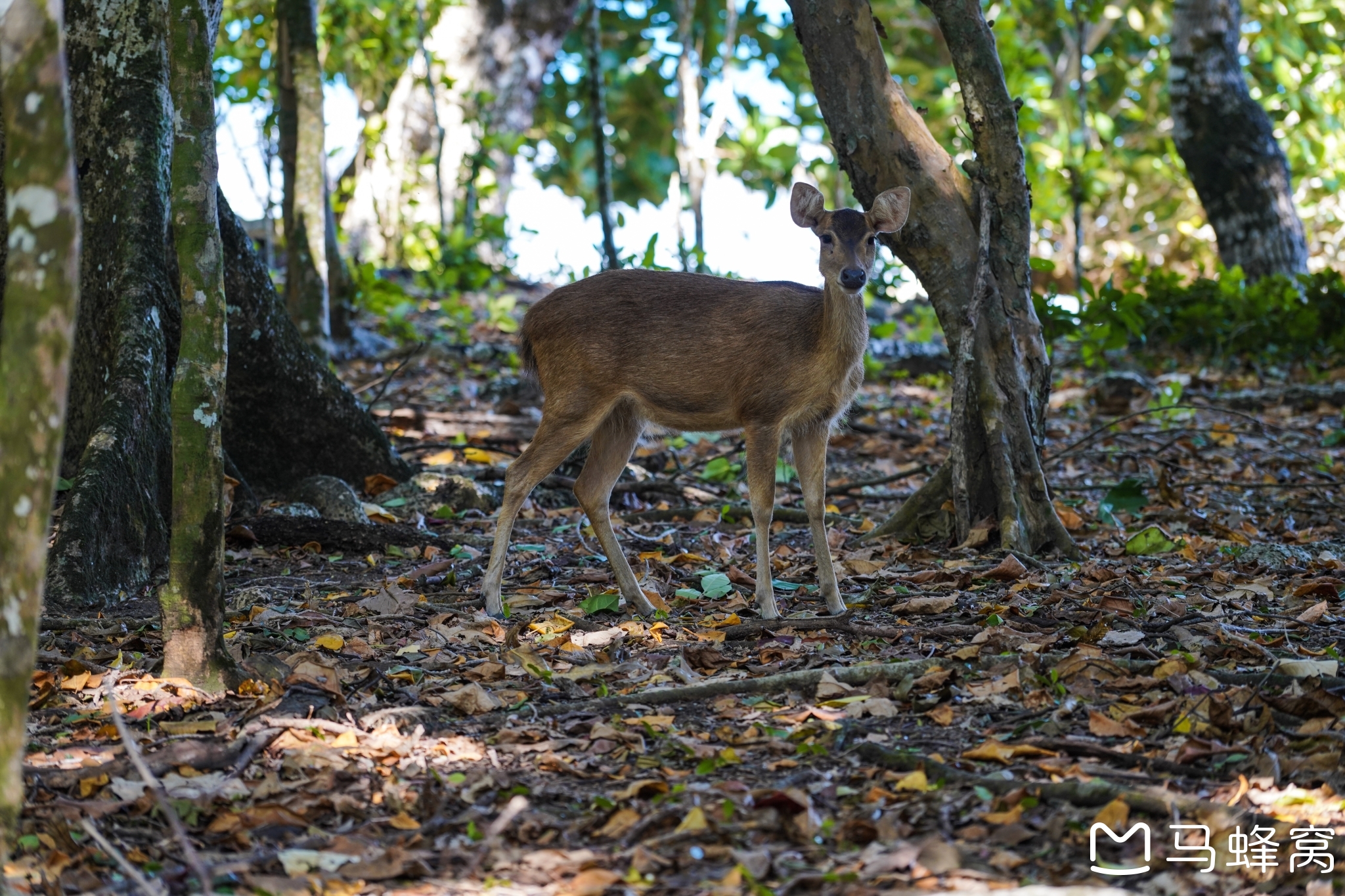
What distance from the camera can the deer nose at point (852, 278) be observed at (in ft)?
18.1

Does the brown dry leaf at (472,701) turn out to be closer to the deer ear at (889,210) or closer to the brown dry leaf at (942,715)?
the brown dry leaf at (942,715)

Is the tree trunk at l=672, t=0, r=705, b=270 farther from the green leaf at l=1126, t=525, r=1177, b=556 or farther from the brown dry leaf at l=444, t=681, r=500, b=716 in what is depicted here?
the brown dry leaf at l=444, t=681, r=500, b=716

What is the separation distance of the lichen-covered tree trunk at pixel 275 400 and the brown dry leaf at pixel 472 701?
3.37m

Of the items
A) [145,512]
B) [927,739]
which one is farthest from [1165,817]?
[145,512]

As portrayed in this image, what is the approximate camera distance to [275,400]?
7.31m

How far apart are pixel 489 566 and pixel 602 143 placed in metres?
6.41

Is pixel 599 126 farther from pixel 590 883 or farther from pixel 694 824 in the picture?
pixel 590 883

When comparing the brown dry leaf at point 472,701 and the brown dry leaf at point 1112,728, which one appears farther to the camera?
the brown dry leaf at point 472,701

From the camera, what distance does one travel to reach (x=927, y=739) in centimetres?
398

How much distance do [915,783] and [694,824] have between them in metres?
0.70

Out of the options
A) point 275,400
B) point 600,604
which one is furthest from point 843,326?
point 275,400

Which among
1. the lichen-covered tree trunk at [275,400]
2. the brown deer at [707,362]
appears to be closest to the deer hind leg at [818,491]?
the brown deer at [707,362]

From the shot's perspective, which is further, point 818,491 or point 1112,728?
point 818,491

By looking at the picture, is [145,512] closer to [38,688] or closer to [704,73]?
[38,688]
